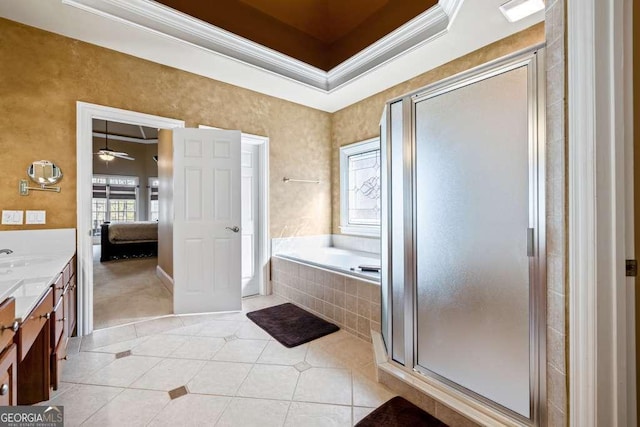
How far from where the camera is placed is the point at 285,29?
10.7ft

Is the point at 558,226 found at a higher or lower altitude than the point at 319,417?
higher

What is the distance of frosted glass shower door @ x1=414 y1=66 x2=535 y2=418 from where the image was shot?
1256 millimetres

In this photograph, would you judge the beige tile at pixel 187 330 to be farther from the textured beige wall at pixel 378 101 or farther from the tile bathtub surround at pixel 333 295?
the textured beige wall at pixel 378 101

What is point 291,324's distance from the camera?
2.78 metres

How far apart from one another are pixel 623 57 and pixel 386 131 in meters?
1.14

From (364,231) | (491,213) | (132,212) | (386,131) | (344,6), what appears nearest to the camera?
(491,213)

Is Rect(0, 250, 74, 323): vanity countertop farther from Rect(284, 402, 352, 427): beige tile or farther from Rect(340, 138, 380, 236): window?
Rect(340, 138, 380, 236): window

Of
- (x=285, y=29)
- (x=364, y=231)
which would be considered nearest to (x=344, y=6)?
(x=285, y=29)

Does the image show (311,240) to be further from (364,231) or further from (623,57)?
(623,57)

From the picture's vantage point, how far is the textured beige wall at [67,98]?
2.29 meters

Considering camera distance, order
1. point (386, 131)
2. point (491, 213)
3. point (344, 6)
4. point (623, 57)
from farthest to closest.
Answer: point (344, 6) → point (386, 131) → point (491, 213) → point (623, 57)

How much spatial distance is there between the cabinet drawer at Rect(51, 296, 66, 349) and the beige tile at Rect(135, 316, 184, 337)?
2.59 ft

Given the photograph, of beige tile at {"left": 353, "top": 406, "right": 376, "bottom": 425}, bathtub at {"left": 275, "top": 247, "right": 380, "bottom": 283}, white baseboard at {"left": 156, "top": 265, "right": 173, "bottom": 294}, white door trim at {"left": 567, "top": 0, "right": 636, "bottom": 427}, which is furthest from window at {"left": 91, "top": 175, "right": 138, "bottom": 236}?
white door trim at {"left": 567, "top": 0, "right": 636, "bottom": 427}

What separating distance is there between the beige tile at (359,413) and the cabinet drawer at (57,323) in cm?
176
